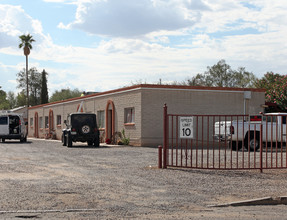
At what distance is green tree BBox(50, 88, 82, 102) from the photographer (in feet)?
343

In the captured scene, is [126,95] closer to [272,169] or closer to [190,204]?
[272,169]

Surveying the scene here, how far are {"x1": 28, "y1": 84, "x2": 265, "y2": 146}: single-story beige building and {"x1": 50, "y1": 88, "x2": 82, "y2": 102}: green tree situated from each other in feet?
234

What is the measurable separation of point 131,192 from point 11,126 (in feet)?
86.4

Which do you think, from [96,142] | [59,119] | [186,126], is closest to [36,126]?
[59,119]

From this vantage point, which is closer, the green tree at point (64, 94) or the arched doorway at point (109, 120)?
the arched doorway at point (109, 120)

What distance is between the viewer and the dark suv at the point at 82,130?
2688 cm

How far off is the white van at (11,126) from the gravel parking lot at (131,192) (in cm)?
2042

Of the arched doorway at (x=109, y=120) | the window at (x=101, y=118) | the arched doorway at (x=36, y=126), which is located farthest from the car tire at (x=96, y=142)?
the arched doorway at (x=36, y=126)

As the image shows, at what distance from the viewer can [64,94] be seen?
105m

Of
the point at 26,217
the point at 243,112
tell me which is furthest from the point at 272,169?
the point at 243,112

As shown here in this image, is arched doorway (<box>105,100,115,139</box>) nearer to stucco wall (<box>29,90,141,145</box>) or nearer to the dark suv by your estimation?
stucco wall (<box>29,90,141,145</box>)

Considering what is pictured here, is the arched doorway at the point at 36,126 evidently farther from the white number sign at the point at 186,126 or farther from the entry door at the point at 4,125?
the white number sign at the point at 186,126

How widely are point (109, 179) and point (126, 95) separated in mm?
18601

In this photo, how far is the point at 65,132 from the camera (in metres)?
28.2
